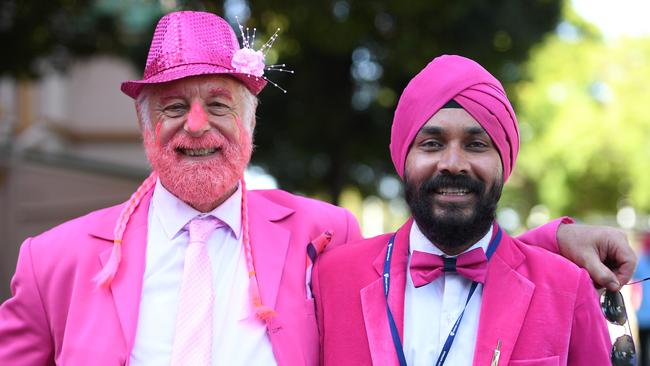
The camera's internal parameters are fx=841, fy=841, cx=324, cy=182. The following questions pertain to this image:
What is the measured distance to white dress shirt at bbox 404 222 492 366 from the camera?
2711 mm

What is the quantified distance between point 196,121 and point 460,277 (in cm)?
106

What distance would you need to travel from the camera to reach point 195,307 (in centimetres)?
289

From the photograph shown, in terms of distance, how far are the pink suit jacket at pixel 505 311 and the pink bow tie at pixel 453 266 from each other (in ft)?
0.17

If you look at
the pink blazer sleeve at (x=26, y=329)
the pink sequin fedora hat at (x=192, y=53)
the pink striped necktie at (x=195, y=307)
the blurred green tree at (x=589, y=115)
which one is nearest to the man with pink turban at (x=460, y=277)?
the pink striped necktie at (x=195, y=307)

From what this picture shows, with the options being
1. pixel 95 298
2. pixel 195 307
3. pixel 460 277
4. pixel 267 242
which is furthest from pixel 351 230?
pixel 95 298

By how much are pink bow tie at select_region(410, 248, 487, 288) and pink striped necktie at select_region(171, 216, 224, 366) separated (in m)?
0.72

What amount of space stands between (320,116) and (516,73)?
2.67 m

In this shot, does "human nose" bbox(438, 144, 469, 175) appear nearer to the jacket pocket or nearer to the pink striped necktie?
the jacket pocket

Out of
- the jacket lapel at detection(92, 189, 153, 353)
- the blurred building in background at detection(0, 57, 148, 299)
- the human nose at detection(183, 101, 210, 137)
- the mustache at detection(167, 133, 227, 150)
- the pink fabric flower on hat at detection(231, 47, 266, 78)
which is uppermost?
the pink fabric flower on hat at detection(231, 47, 266, 78)

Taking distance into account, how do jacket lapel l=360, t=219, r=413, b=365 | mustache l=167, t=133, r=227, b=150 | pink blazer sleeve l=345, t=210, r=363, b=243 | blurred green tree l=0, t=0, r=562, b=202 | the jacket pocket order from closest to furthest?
the jacket pocket
jacket lapel l=360, t=219, r=413, b=365
mustache l=167, t=133, r=227, b=150
pink blazer sleeve l=345, t=210, r=363, b=243
blurred green tree l=0, t=0, r=562, b=202

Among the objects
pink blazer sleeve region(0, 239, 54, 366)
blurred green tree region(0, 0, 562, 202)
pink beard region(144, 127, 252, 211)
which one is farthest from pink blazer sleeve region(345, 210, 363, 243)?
blurred green tree region(0, 0, 562, 202)

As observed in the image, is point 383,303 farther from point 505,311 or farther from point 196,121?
point 196,121

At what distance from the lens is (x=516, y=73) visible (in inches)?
438

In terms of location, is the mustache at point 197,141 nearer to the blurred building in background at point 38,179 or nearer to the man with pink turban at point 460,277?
the man with pink turban at point 460,277
